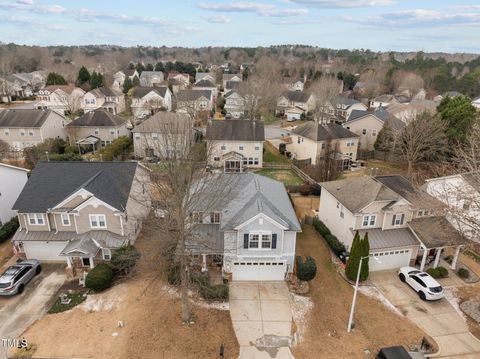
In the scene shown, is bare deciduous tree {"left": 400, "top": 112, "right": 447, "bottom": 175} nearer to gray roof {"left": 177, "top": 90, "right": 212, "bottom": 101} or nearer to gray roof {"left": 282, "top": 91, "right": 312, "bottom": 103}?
gray roof {"left": 282, "top": 91, "right": 312, "bottom": 103}

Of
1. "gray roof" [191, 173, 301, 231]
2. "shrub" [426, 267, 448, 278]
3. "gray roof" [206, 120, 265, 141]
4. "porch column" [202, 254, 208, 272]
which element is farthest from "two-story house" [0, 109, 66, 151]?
"shrub" [426, 267, 448, 278]

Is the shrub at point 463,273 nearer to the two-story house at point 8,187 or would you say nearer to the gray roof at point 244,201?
the gray roof at point 244,201

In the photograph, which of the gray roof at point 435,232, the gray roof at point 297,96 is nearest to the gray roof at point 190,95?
the gray roof at point 297,96

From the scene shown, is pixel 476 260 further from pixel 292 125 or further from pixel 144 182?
pixel 292 125

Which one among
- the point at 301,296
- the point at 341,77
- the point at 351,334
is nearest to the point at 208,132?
the point at 301,296

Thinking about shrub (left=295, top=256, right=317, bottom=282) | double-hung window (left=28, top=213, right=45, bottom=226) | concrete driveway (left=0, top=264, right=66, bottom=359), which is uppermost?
double-hung window (left=28, top=213, right=45, bottom=226)

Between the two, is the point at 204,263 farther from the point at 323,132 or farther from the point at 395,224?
the point at 323,132
